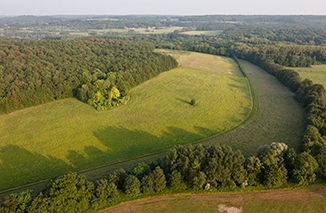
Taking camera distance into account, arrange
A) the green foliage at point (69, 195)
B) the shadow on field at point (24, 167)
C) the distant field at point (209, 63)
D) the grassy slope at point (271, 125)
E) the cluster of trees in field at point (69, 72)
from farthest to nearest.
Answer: the distant field at point (209, 63), the cluster of trees in field at point (69, 72), the grassy slope at point (271, 125), the shadow on field at point (24, 167), the green foliage at point (69, 195)

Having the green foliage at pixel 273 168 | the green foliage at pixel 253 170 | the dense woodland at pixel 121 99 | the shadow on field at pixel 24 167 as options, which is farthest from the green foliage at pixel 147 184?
the green foliage at pixel 273 168

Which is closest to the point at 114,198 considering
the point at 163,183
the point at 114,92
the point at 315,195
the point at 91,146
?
the point at 163,183

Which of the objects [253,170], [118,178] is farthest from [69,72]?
[253,170]

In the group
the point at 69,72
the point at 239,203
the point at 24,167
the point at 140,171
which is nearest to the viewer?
the point at 239,203

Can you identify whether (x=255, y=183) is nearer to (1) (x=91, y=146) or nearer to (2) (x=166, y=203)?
(2) (x=166, y=203)

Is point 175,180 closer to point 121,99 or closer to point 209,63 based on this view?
point 121,99

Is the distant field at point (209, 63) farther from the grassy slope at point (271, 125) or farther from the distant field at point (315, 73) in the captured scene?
the distant field at point (315, 73)

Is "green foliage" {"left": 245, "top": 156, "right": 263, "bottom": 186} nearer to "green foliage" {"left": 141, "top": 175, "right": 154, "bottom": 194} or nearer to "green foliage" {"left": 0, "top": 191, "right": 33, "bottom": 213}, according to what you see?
"green foliage" {"left": 141, "top": 175, "right": 154, "bottom": 194}
